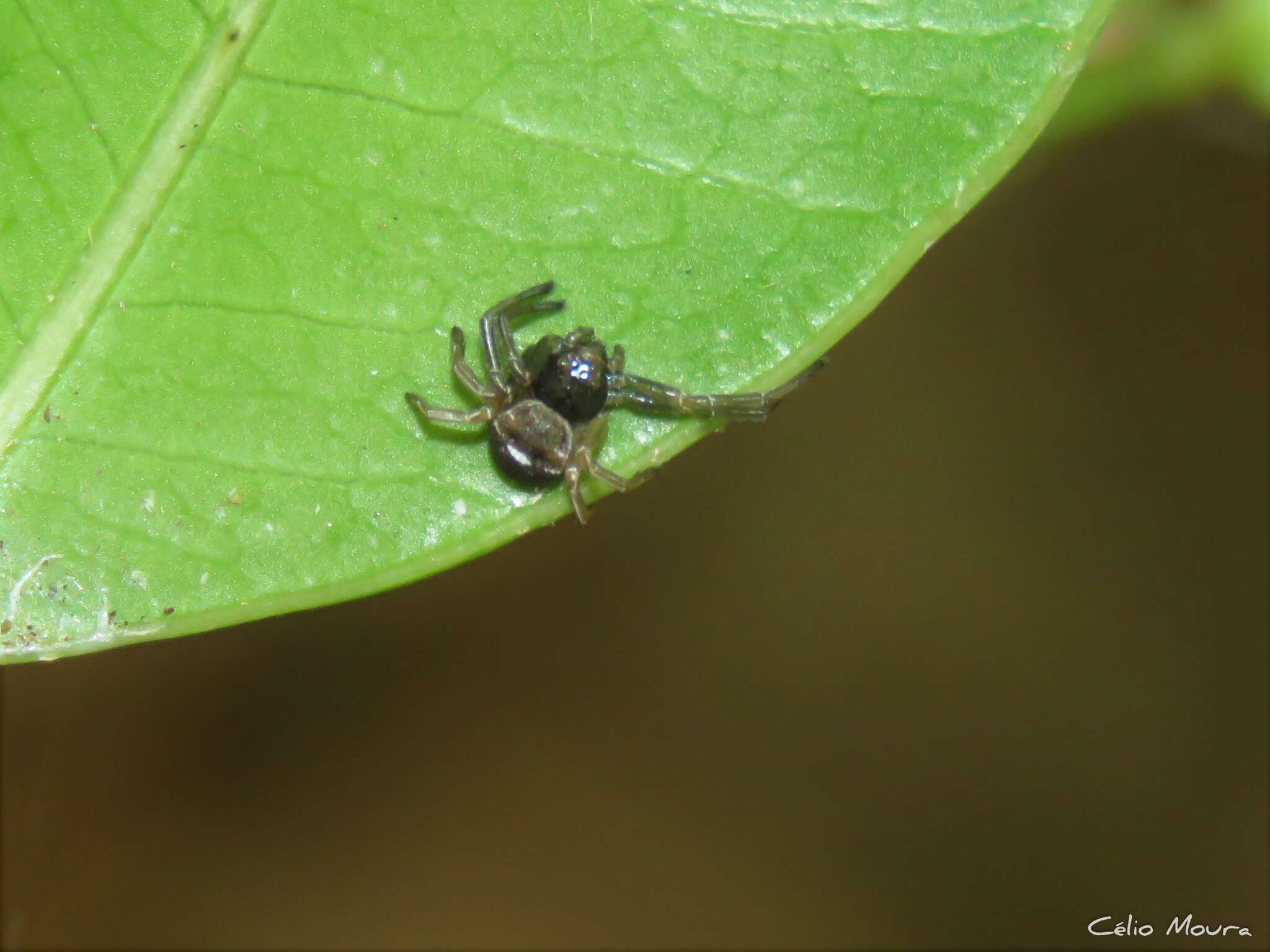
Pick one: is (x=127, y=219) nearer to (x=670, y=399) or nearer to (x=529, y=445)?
(x=529, y=445)

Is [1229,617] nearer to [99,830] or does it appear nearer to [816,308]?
[816,308]

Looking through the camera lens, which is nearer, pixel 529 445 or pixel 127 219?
A: pixel 127 219

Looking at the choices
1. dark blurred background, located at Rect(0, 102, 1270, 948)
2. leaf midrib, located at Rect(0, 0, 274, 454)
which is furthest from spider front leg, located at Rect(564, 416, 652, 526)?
dark blurred background, located at Rect(0, 102, 1270, 948)

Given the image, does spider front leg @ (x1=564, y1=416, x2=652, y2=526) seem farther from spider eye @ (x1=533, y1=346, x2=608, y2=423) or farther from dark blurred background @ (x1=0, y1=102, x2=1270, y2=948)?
dark blurred background @ (x1=0, y1=102, x2=1270, y2=948)

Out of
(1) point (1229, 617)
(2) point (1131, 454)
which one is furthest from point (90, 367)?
(1) point (1229, 617)

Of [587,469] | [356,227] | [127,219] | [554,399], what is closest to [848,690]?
[554,399]

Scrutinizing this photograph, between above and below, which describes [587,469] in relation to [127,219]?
above
